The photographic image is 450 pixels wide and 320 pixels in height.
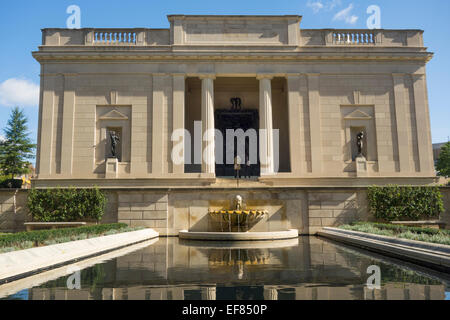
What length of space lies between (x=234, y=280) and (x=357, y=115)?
2568cm

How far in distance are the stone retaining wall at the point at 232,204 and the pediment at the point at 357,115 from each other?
38.3ft

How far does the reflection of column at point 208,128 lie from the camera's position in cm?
2761

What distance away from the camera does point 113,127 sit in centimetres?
2886

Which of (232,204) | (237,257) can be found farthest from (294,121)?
(237,257)

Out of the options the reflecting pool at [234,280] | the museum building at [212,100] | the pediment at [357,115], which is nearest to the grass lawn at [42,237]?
the reflecting pool at [234,280]

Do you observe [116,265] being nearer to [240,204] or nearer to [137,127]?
[240,204]

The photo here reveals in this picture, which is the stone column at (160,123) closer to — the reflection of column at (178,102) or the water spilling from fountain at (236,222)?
the reflection of column at (178,102)

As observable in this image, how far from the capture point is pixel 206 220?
61.3ft

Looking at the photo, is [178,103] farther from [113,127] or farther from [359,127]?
[359,127]

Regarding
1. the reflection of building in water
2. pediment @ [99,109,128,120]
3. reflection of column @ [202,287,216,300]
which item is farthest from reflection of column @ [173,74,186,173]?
reflection of column @ [202,287,216,300]

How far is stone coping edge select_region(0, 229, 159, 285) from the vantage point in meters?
7.12

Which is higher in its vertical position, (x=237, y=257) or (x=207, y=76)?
(x=207, y=76)
